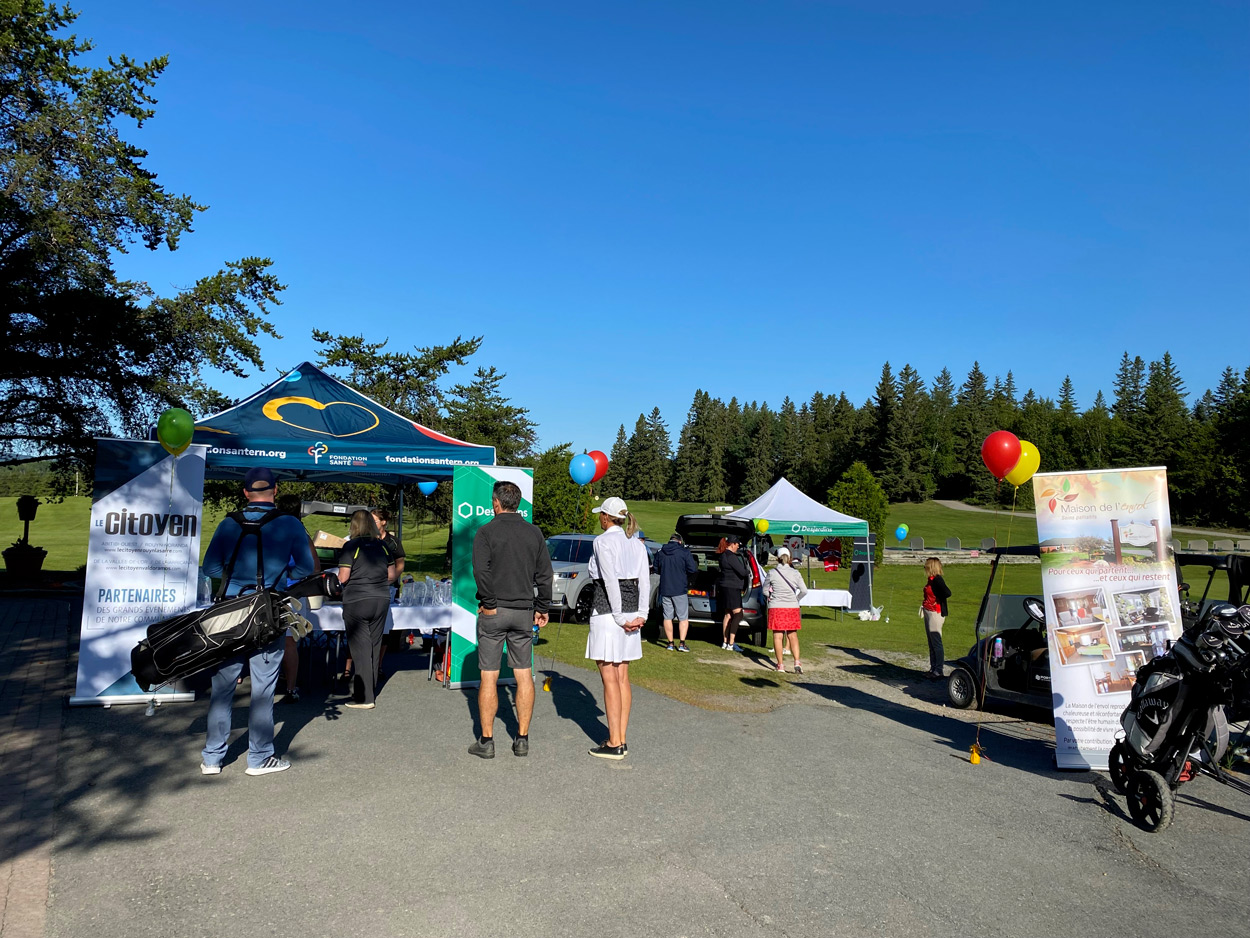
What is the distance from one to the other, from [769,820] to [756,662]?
7247mm

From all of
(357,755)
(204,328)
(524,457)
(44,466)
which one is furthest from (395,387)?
(357,755)

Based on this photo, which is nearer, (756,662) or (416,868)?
(416,868)

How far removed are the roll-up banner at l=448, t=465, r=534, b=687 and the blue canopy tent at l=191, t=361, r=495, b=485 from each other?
48 cm

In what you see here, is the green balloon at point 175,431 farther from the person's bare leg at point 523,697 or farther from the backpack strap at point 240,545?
the person's bare leg at point 523,697

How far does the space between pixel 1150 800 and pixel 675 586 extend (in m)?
8.50

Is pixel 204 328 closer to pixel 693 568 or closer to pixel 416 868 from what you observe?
pixel 693 568

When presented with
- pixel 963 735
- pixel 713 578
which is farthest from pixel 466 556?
pixel 713 578

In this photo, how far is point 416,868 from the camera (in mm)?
3895

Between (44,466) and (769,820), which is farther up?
(44,466)

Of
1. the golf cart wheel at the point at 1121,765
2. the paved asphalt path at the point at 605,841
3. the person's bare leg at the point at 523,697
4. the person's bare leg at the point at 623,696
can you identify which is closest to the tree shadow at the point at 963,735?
the paved asphalt path at the point at 605,841

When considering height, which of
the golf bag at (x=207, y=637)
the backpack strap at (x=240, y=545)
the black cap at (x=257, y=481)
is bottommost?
the golf bag at (x=207, y=637)

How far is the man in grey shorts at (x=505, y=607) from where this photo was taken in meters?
5.93

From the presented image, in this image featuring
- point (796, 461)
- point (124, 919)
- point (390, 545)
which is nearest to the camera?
point (124, 919)

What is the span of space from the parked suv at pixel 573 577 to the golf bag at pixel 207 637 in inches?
345
